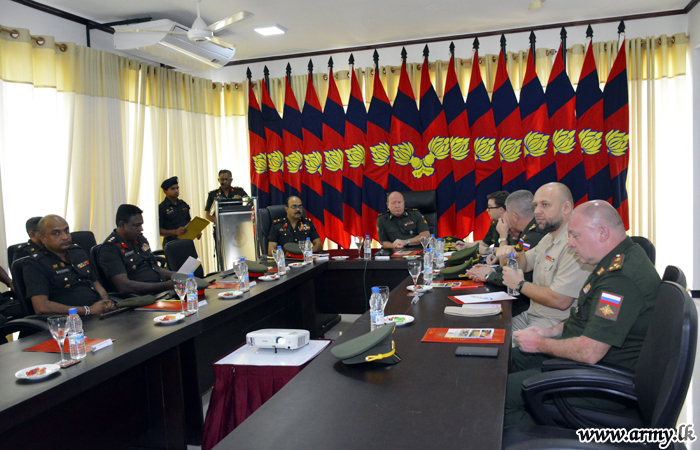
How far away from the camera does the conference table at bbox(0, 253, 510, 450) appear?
125 cm

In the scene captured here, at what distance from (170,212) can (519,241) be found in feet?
13.5

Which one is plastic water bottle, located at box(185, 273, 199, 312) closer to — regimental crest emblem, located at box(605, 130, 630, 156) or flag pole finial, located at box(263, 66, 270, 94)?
flag pole finial, located at box(263, 66, 270, 94)

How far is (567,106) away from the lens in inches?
214

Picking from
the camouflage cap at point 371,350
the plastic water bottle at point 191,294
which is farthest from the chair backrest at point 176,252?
the camouflage cap at point 371,350

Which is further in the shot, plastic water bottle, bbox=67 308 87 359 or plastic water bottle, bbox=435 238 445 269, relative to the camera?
plastic water bottle, bbox=435 238 445 269

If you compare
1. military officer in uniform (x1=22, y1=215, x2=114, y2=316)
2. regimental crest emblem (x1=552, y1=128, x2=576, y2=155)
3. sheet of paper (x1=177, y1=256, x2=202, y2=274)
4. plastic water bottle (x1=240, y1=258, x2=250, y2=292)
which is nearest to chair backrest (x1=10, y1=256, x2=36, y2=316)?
military officer in uniform (x1=22, y1=215, x2=114, y2=316)

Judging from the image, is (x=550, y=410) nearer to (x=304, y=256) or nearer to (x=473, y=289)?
(x=473, y=289)

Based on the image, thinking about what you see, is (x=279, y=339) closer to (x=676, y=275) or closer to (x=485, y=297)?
(x=485, y=297)

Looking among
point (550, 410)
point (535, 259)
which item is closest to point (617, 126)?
point (535, 259)

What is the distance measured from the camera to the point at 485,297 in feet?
7.94

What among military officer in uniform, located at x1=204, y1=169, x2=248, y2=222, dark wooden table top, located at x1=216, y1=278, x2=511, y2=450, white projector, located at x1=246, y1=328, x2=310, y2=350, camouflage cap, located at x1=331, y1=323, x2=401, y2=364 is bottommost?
white projector, located at x1=246, y1=328, x2=310, y2=350

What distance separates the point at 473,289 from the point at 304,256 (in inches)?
69.6

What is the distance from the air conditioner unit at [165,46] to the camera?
4629 millimetres

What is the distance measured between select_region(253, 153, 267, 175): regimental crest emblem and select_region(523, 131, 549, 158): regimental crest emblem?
11.0ft
